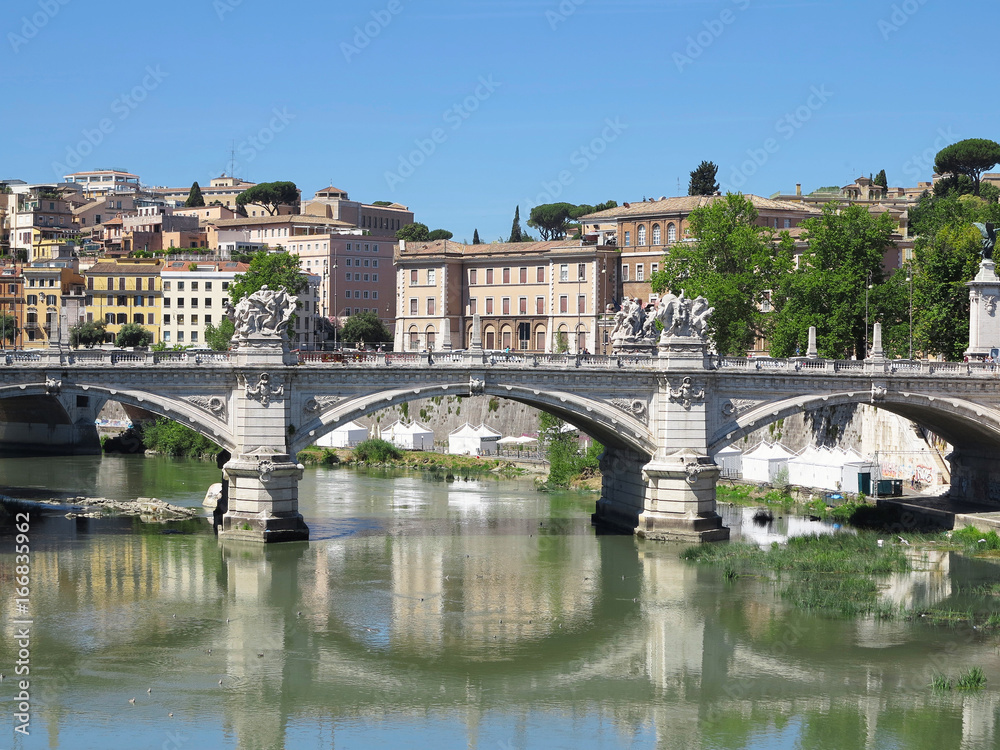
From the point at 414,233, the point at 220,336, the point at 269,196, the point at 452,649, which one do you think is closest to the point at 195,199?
the point at 269,196

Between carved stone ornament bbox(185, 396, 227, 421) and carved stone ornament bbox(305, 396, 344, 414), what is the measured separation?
2283 millimetres

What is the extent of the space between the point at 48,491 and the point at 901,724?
114 feet

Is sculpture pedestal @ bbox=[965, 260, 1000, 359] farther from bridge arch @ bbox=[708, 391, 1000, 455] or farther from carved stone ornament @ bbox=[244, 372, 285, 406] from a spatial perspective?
carved stone ornament @ bbox=[244, 372, 285, 406]

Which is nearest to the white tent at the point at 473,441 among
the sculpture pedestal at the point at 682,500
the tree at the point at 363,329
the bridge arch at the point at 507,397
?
the bridge arch at the point at 507,397

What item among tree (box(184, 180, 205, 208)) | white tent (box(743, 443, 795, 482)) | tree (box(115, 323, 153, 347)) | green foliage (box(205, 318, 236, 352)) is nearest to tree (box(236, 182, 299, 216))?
tree (box(184, 180, 205, 208))

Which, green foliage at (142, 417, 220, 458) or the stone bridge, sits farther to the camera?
green foliage at (142, 417, 220, 458)

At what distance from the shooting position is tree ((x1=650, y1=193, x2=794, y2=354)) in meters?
57.8

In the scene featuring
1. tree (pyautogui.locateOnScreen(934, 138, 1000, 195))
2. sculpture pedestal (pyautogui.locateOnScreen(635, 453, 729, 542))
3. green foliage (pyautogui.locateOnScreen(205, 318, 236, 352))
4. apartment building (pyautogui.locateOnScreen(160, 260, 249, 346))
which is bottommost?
sculpture pedestal (pyautogui.locateOnScreen(635, 453, 729, 542))

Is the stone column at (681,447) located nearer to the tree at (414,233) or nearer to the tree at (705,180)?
the tree at (705,180)

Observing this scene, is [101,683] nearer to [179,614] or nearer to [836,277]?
[179,614]

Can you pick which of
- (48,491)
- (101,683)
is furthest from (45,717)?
(48,491)

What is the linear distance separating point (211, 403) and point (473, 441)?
25.8 metres

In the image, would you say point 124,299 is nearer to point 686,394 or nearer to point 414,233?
point 414,233

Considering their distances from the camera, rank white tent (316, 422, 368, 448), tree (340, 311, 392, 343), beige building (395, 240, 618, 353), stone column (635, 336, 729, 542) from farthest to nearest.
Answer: tree (340, 311, 392, 343) → beige building (395, 240, 618, 353) → white tent (316, 422, 368, 448) → stone column (635, 336, 729, 542)
